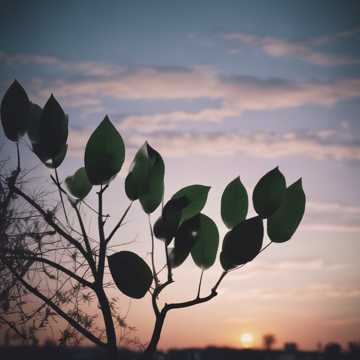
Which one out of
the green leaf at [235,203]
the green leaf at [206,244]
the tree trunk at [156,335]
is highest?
the green leaf at [235,203]

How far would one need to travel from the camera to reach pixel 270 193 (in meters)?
0.84

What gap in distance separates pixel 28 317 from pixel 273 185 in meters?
0.57

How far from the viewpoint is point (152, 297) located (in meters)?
0.85

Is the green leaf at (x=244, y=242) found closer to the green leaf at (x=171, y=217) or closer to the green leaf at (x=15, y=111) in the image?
the green leaf at (x=171, y=217)

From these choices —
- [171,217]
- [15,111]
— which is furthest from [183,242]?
[15,111]

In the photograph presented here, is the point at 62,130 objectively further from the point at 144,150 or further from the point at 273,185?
the point at 273,185

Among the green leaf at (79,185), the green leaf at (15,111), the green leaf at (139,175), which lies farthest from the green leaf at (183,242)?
the green leaf at (15,111)

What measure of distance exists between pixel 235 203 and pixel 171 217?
0.14m

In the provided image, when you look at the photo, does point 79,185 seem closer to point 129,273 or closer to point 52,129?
point 52,129

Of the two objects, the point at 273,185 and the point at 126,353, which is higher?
the point at 273,185

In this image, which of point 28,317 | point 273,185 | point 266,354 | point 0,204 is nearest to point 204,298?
point 273,185

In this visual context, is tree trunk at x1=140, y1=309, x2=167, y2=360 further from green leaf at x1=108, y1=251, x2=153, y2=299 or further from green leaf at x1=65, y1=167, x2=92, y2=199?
green leaf at x1=65, y1=167, x2=92, y2=199

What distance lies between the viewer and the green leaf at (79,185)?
3.33ft

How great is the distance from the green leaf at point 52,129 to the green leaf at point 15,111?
0.07 m
